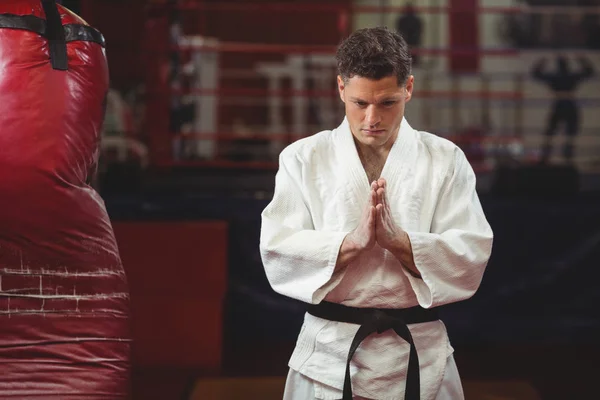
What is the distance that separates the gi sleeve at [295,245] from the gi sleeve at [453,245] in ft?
0.61

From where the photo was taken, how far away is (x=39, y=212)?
1973 millimetres

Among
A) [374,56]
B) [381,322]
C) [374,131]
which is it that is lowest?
[381,322]

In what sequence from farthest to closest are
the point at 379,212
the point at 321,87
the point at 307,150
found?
the point at 321,87
the point at 307,150
the point at 379,212

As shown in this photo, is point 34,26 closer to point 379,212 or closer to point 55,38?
point 55,38

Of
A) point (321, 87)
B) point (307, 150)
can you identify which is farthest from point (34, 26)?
point (321, 87)

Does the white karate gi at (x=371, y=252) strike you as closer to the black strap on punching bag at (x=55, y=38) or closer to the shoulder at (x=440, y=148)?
the shoulder at (x=440, y=148)

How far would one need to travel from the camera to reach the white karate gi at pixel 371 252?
1.79 m

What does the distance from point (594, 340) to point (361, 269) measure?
2.62 meters

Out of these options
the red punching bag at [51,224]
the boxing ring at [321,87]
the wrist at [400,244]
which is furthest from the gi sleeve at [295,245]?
the boxing ring at [321,87]

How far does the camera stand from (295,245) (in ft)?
5.90

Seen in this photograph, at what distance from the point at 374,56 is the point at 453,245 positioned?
18.0 inches

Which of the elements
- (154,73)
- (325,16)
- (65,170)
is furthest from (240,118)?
(65,170)

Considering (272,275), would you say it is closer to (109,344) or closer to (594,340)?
(109,344)

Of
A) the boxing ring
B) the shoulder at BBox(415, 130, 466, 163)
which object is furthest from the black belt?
the boxing ring
